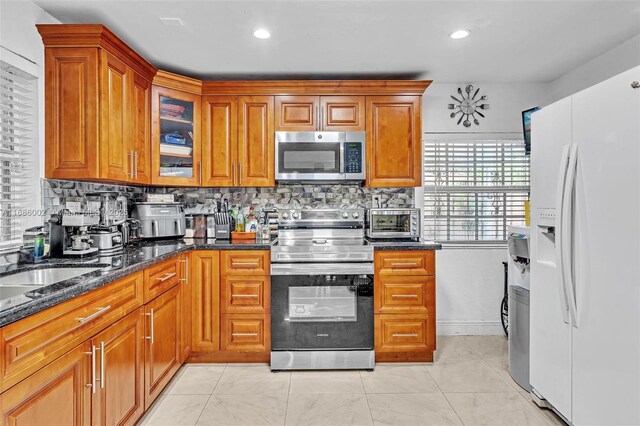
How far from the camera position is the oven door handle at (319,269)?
2854 millimetres

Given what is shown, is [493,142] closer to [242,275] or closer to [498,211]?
[498,211]

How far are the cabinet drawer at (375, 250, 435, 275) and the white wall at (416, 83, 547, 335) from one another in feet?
2.62

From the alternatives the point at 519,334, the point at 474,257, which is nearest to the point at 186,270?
the point at 519,334

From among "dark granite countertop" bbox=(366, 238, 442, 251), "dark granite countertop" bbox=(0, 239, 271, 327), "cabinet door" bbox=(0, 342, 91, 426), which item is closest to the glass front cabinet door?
"dark granite countertop" bbox=(0, 239, 271, 327)

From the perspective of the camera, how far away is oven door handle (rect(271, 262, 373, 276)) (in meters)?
2.85

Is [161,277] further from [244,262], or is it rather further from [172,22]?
[172,22]

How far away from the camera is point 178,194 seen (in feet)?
11.7

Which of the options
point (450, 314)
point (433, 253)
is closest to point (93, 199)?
point (433, 253)

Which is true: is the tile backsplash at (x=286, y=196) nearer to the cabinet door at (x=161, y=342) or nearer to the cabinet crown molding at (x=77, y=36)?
the cabinet door at (x=161, y=342)

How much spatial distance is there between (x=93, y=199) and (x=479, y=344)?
340 centimetres

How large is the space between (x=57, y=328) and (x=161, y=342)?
1065 mm

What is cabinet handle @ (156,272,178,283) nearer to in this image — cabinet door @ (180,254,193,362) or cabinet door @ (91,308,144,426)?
cabinet door @ (180,254,193,362)

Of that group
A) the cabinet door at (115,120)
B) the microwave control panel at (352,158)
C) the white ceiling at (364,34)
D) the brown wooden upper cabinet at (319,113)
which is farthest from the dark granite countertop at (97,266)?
the white ceiling at (364,34)

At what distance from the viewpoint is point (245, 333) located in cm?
292
